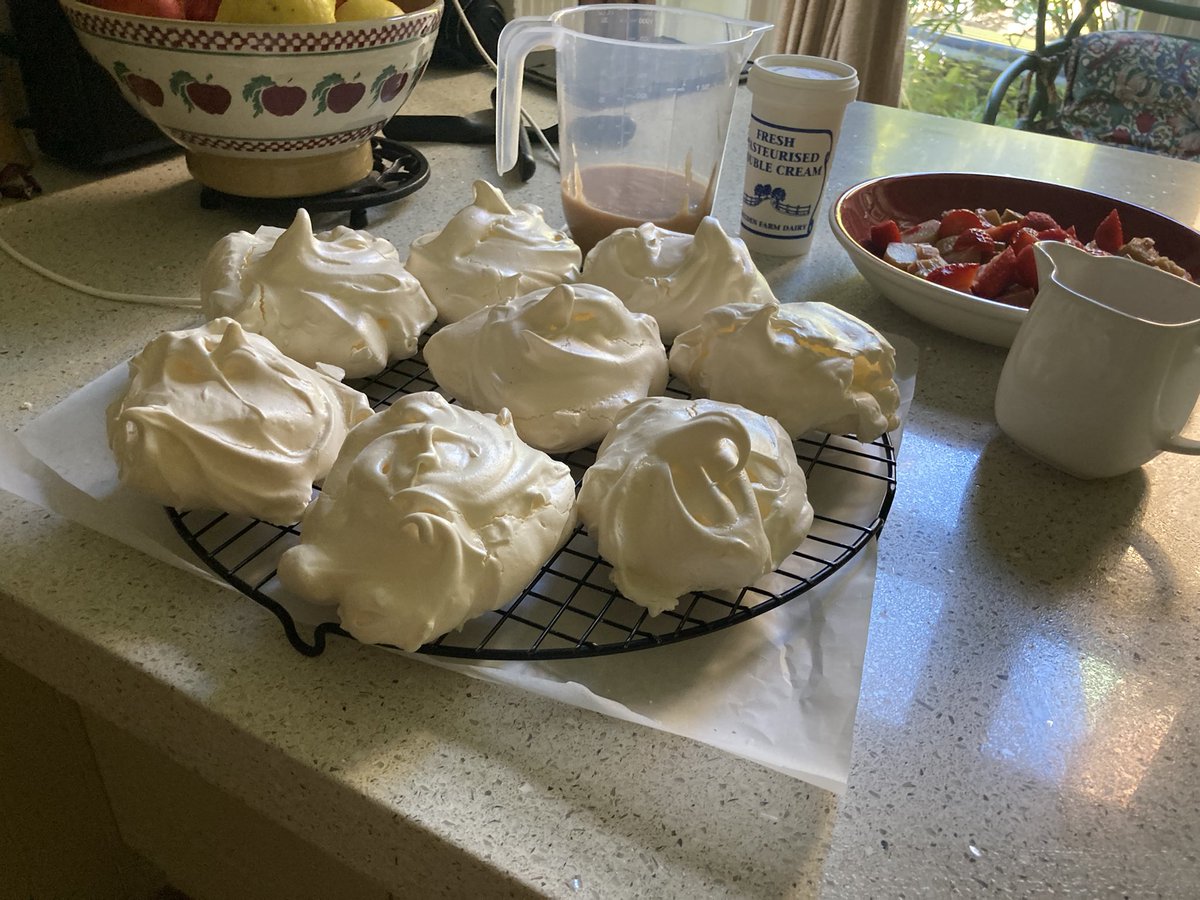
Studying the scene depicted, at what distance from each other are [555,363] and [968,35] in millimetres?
2677

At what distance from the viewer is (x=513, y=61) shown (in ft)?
3.20

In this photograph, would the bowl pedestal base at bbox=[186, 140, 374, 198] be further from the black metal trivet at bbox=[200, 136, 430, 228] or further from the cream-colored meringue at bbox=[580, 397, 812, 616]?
the cream-colored meringue at bbox=[580, 397, 812, 616]

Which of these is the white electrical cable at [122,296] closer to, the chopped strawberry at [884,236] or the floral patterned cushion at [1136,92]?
the chopped strawberry at [884,236]

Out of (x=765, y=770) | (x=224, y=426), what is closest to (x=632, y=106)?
(x=224, y=426)

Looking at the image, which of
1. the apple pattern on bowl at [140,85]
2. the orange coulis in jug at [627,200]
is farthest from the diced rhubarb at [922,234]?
the apple pattern on bowl at [140,85]

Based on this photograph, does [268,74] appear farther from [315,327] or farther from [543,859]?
[543,859]

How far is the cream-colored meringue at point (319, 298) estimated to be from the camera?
30.4 inches

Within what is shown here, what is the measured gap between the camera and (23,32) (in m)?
1.07

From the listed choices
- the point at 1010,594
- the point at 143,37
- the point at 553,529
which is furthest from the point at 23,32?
the point at 1010,594

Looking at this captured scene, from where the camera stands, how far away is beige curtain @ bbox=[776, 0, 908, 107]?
8.20ft

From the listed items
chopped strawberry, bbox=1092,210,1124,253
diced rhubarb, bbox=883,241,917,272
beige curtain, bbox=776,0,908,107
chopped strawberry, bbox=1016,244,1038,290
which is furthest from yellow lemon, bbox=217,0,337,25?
beige curtain, bbox=776,0,908,107

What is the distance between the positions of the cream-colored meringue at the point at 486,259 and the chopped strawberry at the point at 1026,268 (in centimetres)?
44

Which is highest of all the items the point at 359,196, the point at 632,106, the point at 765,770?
the point at 632,106

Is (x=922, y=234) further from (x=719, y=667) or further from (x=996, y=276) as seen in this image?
(x=719, y=667)
